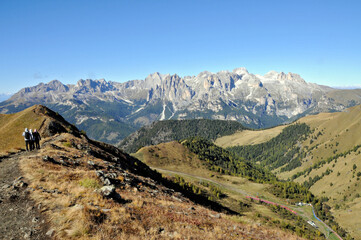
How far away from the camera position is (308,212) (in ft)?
556

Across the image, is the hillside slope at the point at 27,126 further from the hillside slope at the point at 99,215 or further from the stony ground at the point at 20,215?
the stony ground at the point at 20,215

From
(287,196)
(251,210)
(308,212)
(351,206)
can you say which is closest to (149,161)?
(251,210)

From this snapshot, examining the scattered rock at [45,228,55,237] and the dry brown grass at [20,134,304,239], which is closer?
the scattered rock at [45,228,55,237]

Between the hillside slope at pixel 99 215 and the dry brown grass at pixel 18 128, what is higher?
the dry brown grass at pixel 18 128

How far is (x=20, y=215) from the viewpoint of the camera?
14766 millimetres

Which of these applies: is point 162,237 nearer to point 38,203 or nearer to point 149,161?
point 38,203

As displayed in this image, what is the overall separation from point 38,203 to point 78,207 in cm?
390

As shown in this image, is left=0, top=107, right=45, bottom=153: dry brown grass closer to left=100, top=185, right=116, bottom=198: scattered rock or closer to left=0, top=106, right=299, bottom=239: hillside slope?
left=0, top=106, right=299, bottom=239: hillside slope

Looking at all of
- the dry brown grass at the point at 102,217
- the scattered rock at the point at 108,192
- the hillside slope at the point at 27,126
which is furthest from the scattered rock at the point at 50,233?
the hillside slope at the point at 27,126

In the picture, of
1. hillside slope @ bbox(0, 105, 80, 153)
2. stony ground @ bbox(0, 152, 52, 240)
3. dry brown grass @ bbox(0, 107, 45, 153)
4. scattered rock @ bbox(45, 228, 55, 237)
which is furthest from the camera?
hillside slope @ bbox(0, 105, 80, 153)

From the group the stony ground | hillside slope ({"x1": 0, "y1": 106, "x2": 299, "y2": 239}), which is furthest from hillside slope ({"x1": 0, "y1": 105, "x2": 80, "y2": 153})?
the stony ground

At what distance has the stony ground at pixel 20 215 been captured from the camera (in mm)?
12677

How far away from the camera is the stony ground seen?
12677 mm

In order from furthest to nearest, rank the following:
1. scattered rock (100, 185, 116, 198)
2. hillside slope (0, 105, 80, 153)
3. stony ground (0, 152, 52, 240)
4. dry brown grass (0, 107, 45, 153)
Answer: hillside slope (0, 105, 80, 153)
dry brown grass (0, 107, 45, 153)
scattered rock (100, 185, 116, 198)
stony ground (0, 152, 52, 240)
